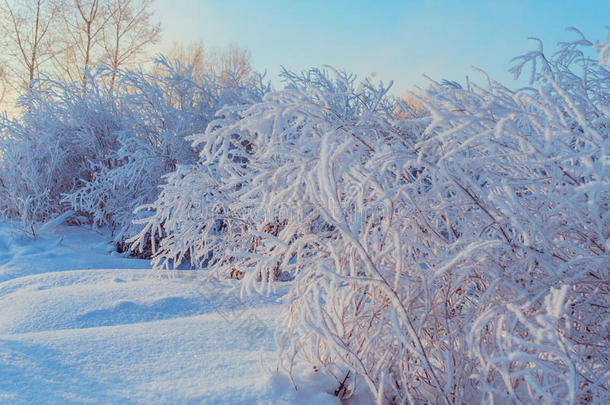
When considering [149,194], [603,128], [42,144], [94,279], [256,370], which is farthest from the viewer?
[42,144]

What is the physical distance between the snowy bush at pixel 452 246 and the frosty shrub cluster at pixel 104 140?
3641 mm

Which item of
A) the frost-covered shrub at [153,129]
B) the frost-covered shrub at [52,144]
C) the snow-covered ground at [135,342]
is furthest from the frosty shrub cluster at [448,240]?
the frost-covered shrub at [52,144]

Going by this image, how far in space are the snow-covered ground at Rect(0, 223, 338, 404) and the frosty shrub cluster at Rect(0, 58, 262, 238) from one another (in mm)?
2063

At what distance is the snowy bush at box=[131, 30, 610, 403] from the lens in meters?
1.11

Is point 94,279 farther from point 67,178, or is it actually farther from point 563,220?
point 67,178

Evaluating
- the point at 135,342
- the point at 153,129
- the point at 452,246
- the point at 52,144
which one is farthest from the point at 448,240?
the point at 52,144

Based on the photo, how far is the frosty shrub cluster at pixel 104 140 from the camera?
522cm

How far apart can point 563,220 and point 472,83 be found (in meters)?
0.49

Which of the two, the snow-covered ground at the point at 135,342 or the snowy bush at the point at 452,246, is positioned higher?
the snowy bush at the point at 452,246

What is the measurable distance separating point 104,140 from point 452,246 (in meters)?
5.62

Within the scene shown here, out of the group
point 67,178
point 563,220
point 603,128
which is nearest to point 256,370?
point 563,220

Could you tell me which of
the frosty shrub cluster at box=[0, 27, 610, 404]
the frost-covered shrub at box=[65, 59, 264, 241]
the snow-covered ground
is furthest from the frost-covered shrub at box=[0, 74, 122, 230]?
the frosty shrub cluster at box=[0, 27, 610, 404]

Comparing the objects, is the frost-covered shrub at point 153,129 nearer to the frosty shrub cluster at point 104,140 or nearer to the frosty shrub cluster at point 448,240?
the frosty shrub cluster at point 104,140

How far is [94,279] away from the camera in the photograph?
3260 millimetres
